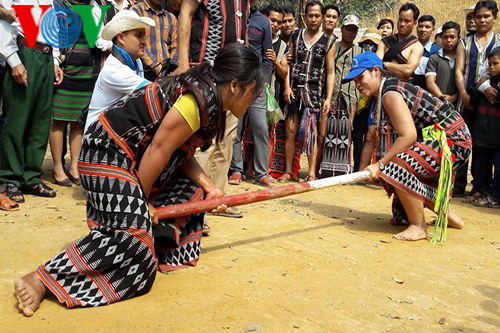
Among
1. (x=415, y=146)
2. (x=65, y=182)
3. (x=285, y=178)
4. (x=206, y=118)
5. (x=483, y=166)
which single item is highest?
(x=206, y=118)

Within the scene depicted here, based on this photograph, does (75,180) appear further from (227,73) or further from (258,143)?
(227,73)

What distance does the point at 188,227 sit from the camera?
3.83 meters

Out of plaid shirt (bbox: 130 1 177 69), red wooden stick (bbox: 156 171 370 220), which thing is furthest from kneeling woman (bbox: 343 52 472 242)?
plaid shirt (bbox: 130 1 177 69)

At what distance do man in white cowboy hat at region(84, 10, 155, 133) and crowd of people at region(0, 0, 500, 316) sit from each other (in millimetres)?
12

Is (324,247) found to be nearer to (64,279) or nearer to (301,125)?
(64,279)

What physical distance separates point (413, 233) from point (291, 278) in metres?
1.61

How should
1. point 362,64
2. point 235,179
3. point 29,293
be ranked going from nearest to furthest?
point 29,293
point 362,64
point 235,179

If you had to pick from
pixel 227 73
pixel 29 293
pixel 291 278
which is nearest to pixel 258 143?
pixel 291 278

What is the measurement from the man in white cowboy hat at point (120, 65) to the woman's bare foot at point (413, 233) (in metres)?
2.50

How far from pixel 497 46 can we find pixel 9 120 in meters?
5.31

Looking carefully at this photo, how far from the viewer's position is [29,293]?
303 centimetres

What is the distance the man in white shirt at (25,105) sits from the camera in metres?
5.23

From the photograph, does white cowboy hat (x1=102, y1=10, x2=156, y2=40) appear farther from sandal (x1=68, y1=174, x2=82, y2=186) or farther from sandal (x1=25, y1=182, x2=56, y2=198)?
sandal (x1=68, y1=174, x2=82, y2=186)

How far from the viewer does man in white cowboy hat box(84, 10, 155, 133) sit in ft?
15.1
